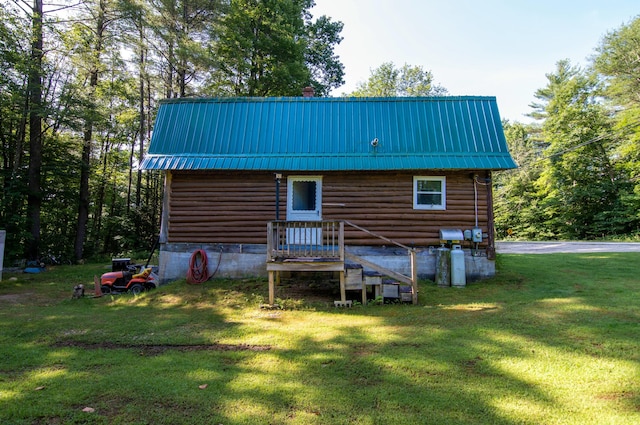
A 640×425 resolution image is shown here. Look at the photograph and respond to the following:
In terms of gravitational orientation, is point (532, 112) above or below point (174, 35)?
above

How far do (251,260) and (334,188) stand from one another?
3.35m

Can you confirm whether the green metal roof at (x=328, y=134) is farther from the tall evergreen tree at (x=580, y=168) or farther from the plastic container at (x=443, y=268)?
the tall evergreen tree at (x=580, y=168)

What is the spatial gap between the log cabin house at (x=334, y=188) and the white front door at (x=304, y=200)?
32mm

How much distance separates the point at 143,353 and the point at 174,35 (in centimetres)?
1896

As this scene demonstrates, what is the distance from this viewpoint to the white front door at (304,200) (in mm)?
10992

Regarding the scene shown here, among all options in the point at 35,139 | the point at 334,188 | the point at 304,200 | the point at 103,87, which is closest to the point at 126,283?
the point at 304,200

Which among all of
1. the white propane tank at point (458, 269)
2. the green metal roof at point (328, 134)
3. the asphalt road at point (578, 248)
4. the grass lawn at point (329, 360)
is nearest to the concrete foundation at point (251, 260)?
the white propane tank at point (458, 269)

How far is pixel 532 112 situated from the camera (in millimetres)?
38562

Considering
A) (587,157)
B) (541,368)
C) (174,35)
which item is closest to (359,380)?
(541,368)

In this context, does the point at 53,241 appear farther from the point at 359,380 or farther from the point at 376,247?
the point at 359,380

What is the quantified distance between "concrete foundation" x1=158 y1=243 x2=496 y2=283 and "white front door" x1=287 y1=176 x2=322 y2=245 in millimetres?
1278

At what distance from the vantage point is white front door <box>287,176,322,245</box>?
11.0 metres

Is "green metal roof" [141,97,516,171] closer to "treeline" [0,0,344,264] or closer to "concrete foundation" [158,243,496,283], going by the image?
"concrete foundation" [158,243,496,283]

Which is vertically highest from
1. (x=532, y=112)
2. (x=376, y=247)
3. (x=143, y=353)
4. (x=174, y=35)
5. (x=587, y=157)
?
(x=532, y=112)
